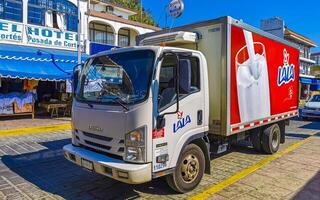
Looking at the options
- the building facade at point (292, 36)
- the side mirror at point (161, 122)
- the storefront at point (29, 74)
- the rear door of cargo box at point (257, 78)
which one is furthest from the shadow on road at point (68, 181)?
the building facade at point (292, 36)

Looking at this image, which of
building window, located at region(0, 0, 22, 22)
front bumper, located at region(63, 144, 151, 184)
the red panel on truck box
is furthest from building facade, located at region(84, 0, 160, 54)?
front bumper, located at region(63, 144, 151, 184)

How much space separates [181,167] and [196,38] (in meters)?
2.55

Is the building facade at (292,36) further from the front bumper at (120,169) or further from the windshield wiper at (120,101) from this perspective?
the front bumper at (120,169)

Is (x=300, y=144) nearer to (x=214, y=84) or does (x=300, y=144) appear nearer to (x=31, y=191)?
(x=214, y=84)

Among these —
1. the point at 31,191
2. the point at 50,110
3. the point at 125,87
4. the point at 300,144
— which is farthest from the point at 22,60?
the point at 300,144

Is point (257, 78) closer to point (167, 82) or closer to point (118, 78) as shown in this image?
point (167, 82)

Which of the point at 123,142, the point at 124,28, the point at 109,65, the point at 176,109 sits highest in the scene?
the point at 124,28

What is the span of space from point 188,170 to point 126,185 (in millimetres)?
1271

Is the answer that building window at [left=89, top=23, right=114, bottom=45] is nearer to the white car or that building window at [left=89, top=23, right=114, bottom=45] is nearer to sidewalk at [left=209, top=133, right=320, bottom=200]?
the white car

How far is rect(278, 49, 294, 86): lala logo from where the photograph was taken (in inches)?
319

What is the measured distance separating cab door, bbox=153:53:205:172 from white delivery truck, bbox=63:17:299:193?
0.02m

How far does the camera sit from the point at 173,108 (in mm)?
4547

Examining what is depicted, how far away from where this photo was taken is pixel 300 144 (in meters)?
9.75

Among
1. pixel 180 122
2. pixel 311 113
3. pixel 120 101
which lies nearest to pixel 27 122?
pixel 120 101
